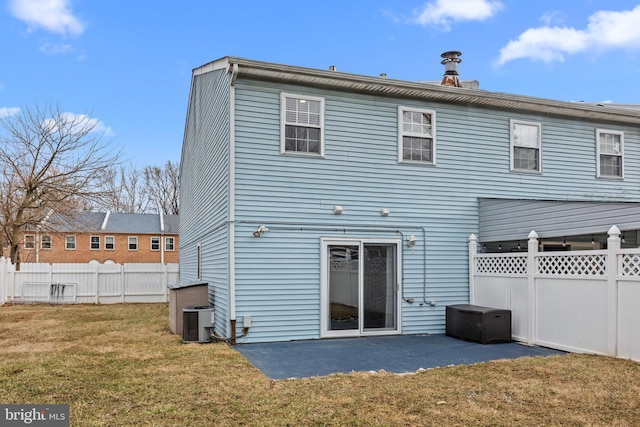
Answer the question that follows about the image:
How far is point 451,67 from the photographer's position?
483 inches

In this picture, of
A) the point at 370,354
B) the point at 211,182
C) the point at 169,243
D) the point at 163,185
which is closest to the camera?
the point at 370,354

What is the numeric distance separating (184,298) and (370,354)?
3914mm

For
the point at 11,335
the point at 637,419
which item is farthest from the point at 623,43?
the point at 11,335

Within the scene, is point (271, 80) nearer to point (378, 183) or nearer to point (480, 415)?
point (378, 183)

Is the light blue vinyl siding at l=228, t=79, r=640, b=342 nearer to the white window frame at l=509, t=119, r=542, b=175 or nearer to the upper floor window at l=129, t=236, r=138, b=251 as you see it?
the white window frame at l=509, t=119, r=542, b=175

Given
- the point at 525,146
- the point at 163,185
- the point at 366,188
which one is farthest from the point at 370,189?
the point at 163,185

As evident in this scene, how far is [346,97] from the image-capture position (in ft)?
31.1

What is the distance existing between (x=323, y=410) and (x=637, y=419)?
284 cm

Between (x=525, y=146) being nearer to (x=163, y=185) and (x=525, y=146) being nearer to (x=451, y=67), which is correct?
(x=451, y=67)

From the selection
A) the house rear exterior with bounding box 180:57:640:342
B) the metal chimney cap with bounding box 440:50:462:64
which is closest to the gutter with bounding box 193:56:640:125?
the house rear exterior with bounding box 180:57:640:342

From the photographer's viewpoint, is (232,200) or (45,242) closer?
(232,200)

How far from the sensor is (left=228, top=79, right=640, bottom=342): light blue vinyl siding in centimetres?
A: 875

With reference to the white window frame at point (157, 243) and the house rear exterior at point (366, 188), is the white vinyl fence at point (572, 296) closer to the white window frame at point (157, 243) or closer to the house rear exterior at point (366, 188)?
the house rear exterior at point (366, 188)

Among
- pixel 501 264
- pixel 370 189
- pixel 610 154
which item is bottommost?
pixel 501 264
